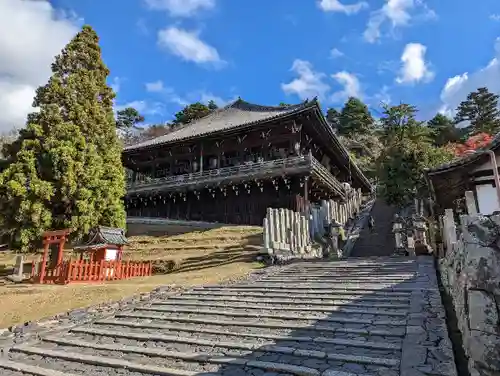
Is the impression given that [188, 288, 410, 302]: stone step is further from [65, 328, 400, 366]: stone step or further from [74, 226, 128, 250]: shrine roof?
[74, 226, 128, 250]: shrine roof

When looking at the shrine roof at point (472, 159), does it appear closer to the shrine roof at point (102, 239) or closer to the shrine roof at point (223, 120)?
the shrine roof at point (102, 239)

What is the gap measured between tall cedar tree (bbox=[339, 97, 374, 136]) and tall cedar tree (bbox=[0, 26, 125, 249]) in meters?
43.5

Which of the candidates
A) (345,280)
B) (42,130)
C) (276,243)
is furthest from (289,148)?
(345,280)

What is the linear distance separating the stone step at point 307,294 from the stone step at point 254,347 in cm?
245

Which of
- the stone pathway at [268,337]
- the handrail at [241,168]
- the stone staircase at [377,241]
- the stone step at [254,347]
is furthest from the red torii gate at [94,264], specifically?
the stone staircase at [377,241]

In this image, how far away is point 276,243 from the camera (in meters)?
13.8

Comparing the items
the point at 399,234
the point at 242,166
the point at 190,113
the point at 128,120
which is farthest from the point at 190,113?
the point at 399,234

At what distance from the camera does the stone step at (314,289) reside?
706 cm

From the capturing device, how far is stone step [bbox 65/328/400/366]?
4145 mm

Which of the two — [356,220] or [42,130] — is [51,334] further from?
[356,220]

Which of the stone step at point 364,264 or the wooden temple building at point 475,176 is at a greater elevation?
the wooden temple building at point 475,176

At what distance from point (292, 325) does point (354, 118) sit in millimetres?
55086

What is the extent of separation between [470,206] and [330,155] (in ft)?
74.4

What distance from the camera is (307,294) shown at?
25.0ft
